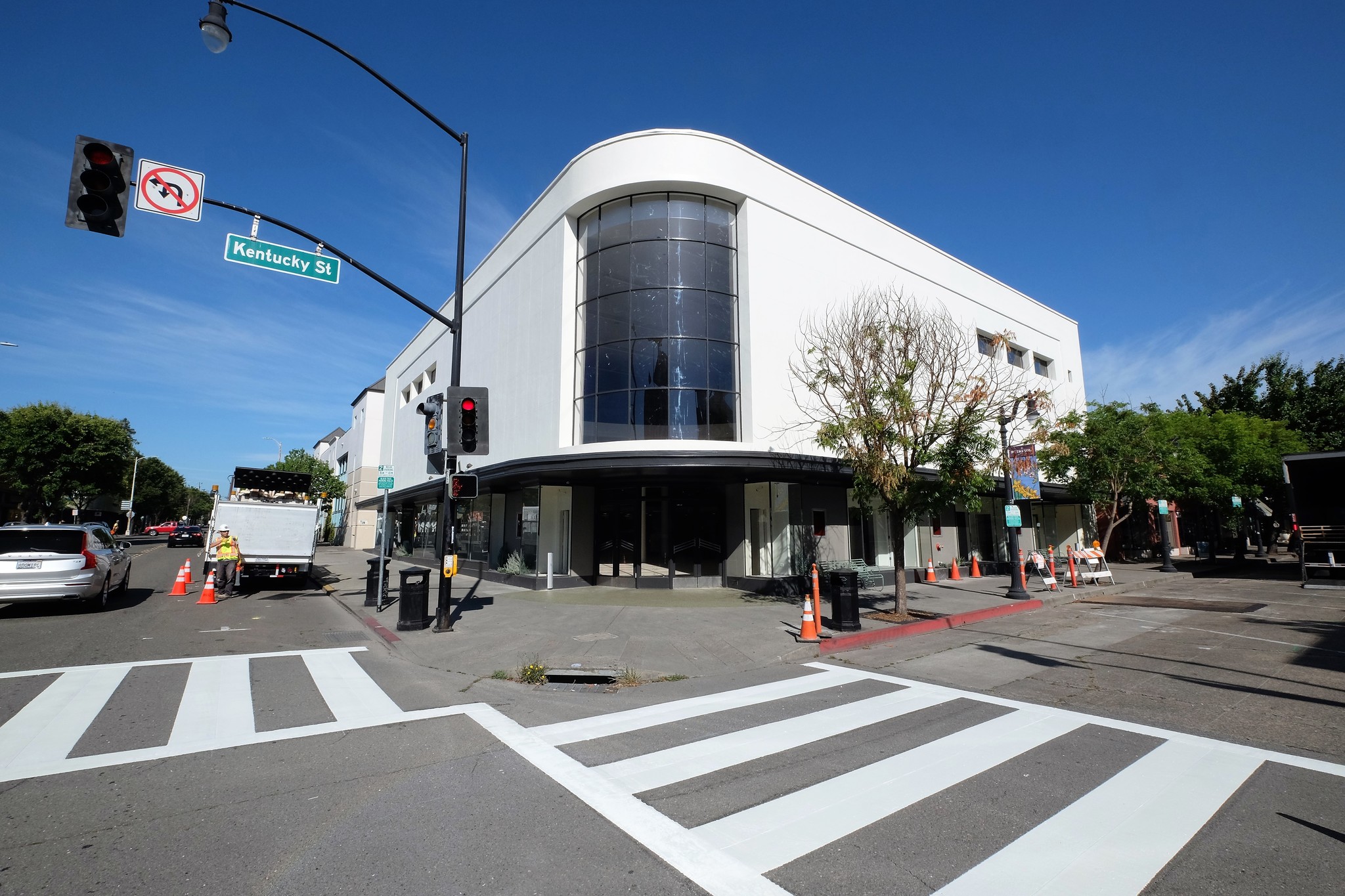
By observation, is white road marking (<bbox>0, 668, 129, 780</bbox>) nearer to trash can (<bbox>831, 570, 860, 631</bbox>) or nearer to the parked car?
trash can (<bbox>831, 570, 860, 631</bbox>)

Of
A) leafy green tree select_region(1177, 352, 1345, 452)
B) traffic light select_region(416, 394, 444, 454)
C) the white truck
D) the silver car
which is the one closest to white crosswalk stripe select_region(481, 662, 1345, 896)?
traffic light select_region(416, 394, 444, 454)

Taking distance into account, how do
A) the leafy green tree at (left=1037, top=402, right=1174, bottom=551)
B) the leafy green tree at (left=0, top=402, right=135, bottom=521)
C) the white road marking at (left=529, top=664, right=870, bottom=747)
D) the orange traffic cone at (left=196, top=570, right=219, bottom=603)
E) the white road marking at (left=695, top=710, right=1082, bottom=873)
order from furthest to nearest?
the leafy green tree at (left=0, top=402, right=135, bottom=521), the leafy green tree at (left=1037, top=402, right=1174, bottom=551), the orange traffic cone at (left=196, top=570, right=219, bottom=603), the white road marking at (left=529, top=664, right=870, bottom=747), the white road marking at (left=695, top=710, right=1082, bottom=873)

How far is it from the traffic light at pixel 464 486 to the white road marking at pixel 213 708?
4.07 m

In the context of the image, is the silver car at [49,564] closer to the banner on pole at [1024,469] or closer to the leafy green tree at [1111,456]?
the banner on pole at [1024,469]

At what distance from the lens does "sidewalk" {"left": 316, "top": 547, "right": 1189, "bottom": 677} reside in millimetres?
8922

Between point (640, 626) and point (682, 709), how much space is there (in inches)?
202

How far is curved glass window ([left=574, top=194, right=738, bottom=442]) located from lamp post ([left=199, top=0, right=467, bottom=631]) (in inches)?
224

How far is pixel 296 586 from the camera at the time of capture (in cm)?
1939

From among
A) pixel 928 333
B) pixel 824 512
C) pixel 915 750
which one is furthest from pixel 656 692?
pixel 824 512

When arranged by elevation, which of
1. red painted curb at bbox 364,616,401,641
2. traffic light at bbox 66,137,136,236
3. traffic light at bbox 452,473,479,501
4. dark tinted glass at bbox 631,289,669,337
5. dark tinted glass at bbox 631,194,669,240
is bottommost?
red painted curb at bbox 364,616,401,641

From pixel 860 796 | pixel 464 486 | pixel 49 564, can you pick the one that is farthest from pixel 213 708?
pixel 49 564

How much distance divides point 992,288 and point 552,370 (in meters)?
19.7

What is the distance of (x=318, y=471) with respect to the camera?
58250 millimetres

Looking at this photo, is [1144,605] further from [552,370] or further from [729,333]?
[552,370]
